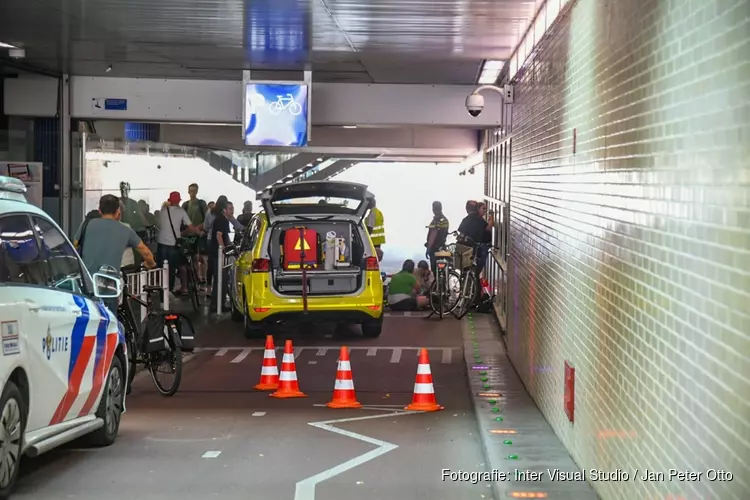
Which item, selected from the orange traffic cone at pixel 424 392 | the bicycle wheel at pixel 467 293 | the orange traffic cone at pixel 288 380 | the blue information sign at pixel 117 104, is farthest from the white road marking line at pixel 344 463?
the blue information sign at pixel 117 104

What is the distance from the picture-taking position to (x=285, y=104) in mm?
17656

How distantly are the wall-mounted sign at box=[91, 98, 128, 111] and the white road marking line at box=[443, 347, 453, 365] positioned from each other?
6.42m

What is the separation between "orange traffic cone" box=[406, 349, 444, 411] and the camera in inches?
429

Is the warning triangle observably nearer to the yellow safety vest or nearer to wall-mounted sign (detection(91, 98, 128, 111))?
wall-mounted sign (detection(91, 98, 128, 111))

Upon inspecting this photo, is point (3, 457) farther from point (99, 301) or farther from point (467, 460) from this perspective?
point (467, 460)

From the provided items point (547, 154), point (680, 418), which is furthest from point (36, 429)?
point (547, 154)

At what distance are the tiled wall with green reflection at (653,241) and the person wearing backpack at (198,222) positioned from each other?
1290 cm

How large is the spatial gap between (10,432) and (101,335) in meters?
1.74

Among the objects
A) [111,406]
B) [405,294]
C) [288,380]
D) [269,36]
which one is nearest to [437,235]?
[405,294]

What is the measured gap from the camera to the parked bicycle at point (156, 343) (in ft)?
36.9

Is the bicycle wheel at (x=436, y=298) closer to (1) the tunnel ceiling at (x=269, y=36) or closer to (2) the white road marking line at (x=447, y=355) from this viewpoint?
(1) the tunnel ceiling at (x=269, y=36)

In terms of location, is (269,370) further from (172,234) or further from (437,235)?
(437,235)

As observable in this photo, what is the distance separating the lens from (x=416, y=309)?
20.6 m

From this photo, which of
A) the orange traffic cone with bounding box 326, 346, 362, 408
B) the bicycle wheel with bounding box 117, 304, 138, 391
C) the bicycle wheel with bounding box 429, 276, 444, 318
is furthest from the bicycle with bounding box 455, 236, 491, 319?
the bicycle wheel with bounding box 117, 304, 138, 391
